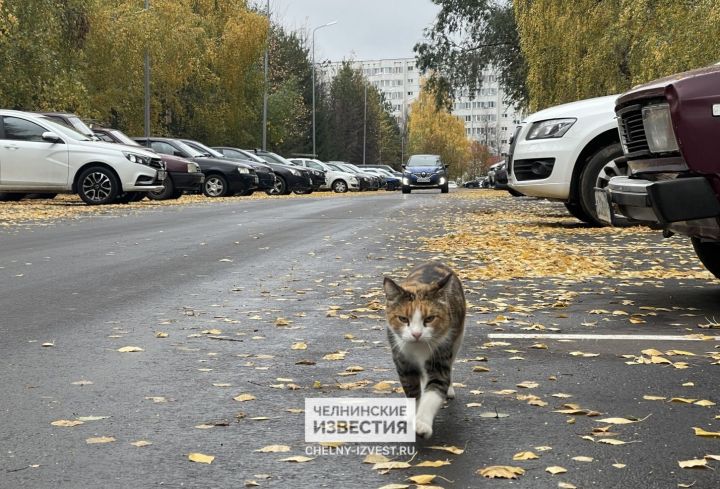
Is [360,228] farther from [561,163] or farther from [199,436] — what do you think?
Result: [199,436]

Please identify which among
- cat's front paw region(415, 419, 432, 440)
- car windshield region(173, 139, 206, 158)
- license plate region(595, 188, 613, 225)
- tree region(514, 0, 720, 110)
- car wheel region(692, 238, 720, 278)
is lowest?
cat's front paw region(415, 419, 432, 440)

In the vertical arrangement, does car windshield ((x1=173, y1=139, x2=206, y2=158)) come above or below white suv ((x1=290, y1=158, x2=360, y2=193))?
above

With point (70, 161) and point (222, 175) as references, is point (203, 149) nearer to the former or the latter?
point (222, 175)

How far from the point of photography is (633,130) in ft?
24.7

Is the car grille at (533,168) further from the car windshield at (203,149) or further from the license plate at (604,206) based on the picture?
the car windshield at (203,149)

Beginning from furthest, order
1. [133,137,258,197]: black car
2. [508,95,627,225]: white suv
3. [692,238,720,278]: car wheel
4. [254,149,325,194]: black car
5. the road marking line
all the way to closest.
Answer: [254,149,325,194]: black car → [133,137,258,197]: black car → [508,95,627,225]: white suv → [692,238,720,278]: car wheel → the road marking line

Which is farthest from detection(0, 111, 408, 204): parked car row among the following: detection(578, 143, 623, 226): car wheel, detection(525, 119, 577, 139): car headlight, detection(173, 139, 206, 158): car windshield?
detection(578, 143, 623, 226): car wheel

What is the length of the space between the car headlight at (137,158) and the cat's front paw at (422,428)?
66.4 feet

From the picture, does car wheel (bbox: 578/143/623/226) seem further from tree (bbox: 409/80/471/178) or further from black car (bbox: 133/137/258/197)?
tree (bbox: 409/80/471/178)

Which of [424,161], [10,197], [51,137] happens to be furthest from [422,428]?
[424,161]

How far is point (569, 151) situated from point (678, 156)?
7.77 metres

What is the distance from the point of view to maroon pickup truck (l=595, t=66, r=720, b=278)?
6426 mm

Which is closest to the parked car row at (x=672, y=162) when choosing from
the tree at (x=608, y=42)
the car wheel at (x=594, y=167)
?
the car wheel at (x=594, y=167)

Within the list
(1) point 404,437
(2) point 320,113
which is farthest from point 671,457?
(2) point 320,113
